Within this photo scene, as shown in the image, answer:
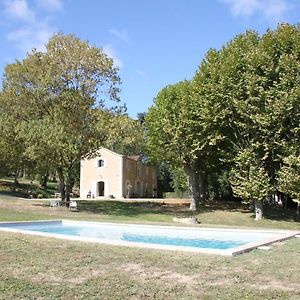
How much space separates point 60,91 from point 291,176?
1628 centimetres

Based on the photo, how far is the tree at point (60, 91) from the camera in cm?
3053

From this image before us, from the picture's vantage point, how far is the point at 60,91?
1228 inches

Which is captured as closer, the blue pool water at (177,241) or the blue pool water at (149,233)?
the blue pool water at (177,241)

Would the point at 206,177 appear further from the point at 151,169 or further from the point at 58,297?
the point at 58,297

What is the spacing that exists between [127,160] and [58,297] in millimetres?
52538

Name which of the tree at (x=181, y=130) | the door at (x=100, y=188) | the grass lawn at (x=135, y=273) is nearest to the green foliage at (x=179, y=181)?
the door at (x=100, y=188)

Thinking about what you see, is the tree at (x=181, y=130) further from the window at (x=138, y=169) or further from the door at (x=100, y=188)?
the window at (x=138, y=169)

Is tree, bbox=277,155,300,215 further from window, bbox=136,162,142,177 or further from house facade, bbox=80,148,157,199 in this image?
window, bbox=136,162,142,177

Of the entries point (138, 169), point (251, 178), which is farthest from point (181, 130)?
point (138, 169)

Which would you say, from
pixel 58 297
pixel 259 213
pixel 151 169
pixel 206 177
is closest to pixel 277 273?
pixel 58 297

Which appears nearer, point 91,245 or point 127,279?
point 127,279

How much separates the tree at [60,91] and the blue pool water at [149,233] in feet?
31.7

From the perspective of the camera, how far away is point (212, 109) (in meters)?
30.3

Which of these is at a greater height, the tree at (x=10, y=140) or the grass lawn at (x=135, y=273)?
the tree at (x=10, y=140)
